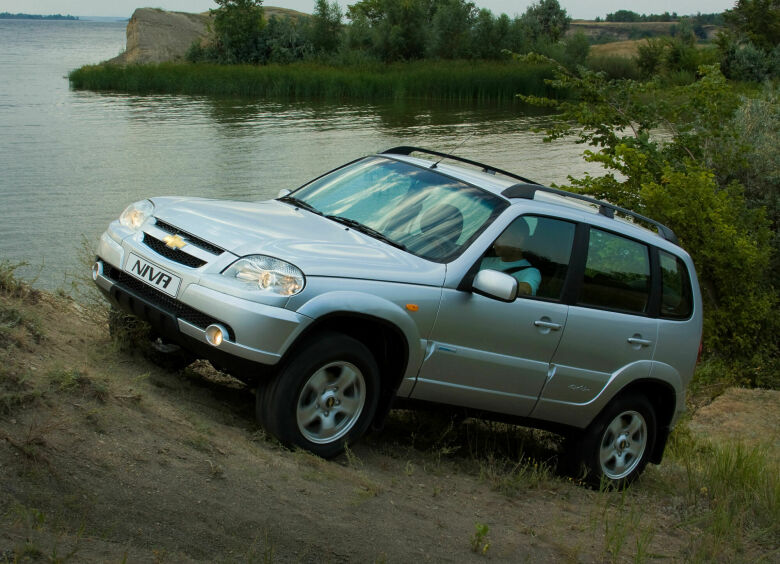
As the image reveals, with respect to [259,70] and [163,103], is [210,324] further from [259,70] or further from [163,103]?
[259,70]

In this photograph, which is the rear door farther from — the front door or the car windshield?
the car windshield

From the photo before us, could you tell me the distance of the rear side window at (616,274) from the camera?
5.94 meters

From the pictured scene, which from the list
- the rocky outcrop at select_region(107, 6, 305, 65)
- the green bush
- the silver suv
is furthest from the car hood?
the rocky outcrop at select_region(107, 6, 305, 65)

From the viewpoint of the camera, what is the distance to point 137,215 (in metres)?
5.68

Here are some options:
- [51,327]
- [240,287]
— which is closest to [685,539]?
[240,287]

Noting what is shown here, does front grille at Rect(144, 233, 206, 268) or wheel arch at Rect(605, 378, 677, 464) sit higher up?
front grille at Rect(144, 233, 206, 268)

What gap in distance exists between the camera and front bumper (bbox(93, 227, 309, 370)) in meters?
4.68

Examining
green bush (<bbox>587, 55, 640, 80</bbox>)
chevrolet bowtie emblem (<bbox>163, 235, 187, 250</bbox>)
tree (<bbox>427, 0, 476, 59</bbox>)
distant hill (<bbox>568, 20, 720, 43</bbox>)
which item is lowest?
chevrolet bowtie emblem (<bbox>163, 235, 187, 250</bbox>)

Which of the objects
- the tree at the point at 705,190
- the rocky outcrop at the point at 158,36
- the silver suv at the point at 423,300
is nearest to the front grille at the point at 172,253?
the silver suv at the point at 423,300

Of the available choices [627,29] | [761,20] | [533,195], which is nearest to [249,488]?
Result: [533,195]

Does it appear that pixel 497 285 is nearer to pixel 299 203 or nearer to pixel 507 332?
pixel 507 332

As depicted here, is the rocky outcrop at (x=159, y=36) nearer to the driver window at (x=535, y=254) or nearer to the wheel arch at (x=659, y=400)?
the wheel arch at (x=659, y=400)

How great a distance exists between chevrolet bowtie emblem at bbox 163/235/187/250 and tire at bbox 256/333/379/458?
907 mm

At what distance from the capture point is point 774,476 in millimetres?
6562
